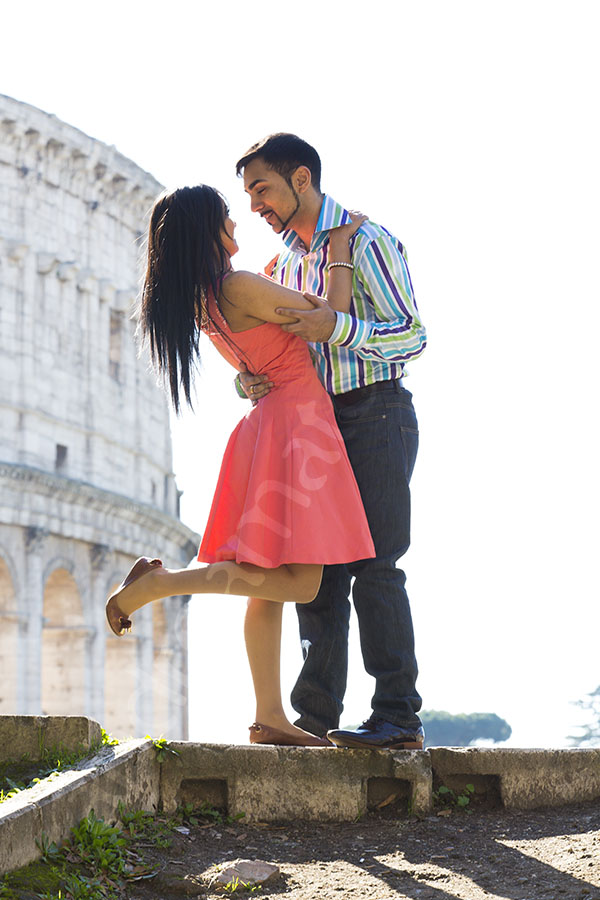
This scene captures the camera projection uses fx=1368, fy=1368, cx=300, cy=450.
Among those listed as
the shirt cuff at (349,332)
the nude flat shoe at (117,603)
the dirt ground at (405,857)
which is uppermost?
the shirt cuff at (349,332)

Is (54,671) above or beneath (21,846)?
above

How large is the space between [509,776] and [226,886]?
5.31ft

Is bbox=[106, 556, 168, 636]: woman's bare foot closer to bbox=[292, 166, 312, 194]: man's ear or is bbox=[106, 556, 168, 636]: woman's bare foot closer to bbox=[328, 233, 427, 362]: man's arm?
bbox=[328, 233, 427, 362]: man's arm

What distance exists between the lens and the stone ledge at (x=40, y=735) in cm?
433

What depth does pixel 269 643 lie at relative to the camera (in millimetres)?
4727

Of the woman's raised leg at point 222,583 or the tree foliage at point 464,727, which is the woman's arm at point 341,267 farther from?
the tree foliage at point 464,727

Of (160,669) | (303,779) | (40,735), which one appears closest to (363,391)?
(303,779)

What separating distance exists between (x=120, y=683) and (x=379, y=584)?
2702 centimetres

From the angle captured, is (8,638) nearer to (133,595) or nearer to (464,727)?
(133,595)

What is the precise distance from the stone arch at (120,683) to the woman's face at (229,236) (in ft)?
85.7

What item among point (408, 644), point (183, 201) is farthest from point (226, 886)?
point (183, 201)

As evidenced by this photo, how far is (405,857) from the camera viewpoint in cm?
411

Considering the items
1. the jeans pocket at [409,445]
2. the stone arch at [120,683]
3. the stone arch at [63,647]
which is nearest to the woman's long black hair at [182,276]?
the jeans pocket at [409,445]

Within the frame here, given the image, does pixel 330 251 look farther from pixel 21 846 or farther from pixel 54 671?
pixel 54 671
